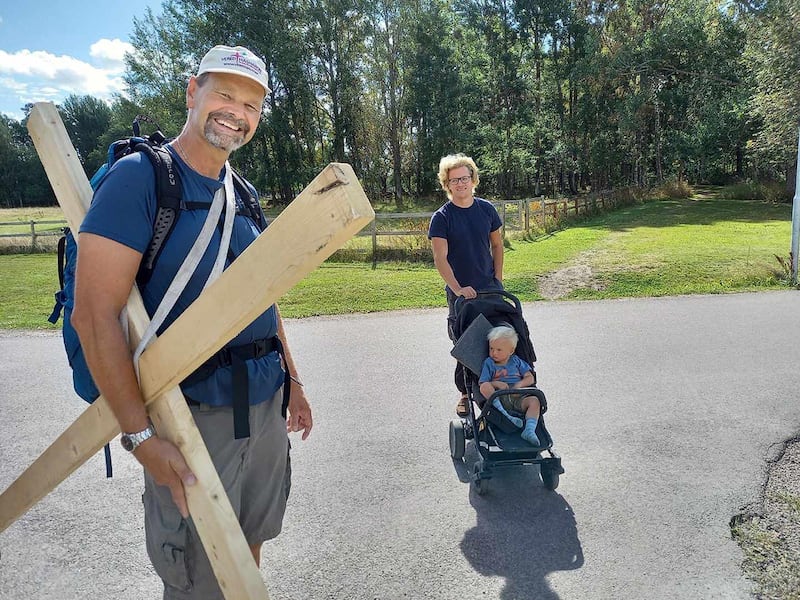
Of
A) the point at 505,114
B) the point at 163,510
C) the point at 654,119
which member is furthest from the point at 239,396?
the point at 505,114

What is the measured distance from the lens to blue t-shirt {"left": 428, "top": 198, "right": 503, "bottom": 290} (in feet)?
14.8

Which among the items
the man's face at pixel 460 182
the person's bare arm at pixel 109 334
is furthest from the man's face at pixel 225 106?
the man's face at pixel 460 182

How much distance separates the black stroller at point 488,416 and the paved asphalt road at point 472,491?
20 cm

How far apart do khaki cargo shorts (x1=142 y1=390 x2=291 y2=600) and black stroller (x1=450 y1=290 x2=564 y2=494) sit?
171 cm

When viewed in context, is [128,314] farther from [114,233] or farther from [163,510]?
[163,510]

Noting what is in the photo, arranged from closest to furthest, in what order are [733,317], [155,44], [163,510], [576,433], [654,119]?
[163,510] < [576,433] < [733,317] < [654,119] < [155,44]

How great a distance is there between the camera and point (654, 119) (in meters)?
30.3

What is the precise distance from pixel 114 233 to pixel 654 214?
24022mm

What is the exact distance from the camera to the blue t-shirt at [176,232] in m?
1.38

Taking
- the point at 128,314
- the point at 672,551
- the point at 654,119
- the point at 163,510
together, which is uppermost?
the point at 654,119

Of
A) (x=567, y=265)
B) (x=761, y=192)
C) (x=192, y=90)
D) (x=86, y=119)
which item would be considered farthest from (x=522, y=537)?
(x=86, y=119)

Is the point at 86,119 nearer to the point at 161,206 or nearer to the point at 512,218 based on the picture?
the point at 512,218

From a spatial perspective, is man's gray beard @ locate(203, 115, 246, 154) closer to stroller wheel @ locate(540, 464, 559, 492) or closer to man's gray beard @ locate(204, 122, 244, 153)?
man's gray beard @ locate(204, 122, 244, 153)

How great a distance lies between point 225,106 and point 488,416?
2724mm
